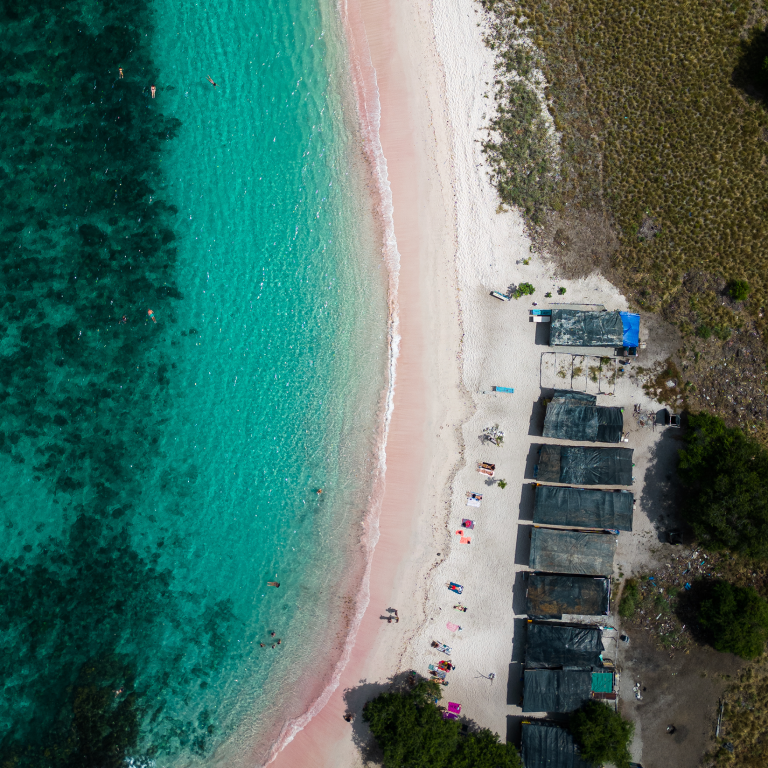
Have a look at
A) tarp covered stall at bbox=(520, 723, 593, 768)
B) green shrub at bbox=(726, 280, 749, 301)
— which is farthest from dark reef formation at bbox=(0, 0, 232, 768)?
green shrub at bbox=(726, 280, 749, 301)

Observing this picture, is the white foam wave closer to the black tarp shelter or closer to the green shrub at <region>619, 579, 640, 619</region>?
the black tarp shelter

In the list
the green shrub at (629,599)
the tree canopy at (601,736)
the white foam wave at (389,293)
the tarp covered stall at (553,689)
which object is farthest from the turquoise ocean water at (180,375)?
the green shrub at (629,599)

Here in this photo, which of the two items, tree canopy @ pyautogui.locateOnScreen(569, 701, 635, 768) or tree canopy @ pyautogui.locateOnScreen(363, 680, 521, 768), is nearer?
tree canopy @ pyautogui.locateOnScreen(363, 680, 521, 768)

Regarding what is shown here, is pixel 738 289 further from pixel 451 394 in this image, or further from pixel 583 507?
pixel 451 394

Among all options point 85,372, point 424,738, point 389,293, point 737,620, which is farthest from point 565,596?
point 85,372

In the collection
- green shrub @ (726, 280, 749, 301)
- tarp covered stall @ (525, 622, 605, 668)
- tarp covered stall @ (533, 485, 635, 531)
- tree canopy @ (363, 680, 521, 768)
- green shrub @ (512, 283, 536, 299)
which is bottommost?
tree canopy @ (363, 680, 521, 768)

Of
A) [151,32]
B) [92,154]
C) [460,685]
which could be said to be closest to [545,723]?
[460,685]

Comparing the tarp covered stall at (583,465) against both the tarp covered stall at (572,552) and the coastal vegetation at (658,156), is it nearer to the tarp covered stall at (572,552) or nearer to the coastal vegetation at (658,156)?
the tarp covered stall at (572,552)
